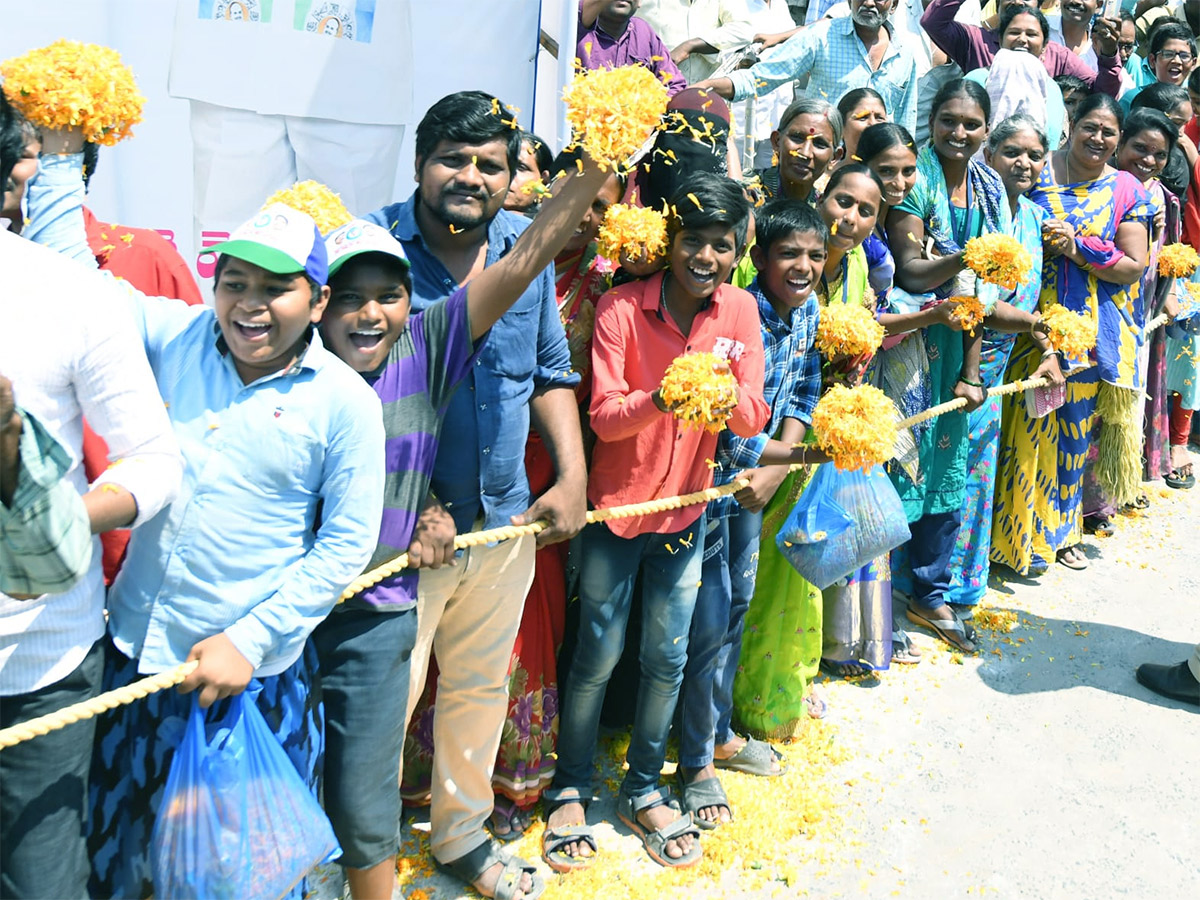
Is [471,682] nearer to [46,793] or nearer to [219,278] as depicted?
[46,793]

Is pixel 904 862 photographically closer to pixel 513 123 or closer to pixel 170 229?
pixel 513 123

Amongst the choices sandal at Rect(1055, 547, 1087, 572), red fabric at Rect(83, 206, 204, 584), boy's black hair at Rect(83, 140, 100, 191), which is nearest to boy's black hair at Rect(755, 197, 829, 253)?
red fabric at Rect(83, 206, 204, 584)

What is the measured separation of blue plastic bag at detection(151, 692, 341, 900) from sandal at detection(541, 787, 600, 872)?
135 cm

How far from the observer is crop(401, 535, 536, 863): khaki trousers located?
3.17m

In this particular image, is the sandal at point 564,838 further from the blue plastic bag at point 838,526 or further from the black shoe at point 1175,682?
the black shoe at point 1175,682

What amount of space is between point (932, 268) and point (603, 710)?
8.22 ft

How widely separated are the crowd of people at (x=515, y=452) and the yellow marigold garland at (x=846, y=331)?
10 centimetres

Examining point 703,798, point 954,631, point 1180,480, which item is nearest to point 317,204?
point 703,798

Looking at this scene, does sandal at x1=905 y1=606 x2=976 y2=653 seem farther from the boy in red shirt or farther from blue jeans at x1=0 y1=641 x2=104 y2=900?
blue jeans at x1=0 y1=641 x2=104 y2=900

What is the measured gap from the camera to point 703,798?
12.3 ft

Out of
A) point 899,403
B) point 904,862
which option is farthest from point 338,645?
point 899,403

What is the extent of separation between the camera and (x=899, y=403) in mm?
4816

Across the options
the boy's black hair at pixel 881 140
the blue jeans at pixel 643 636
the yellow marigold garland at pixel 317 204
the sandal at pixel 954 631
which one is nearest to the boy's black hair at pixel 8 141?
the yellow marigold garland at pixel 317 204

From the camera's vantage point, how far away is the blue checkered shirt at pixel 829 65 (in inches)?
248
